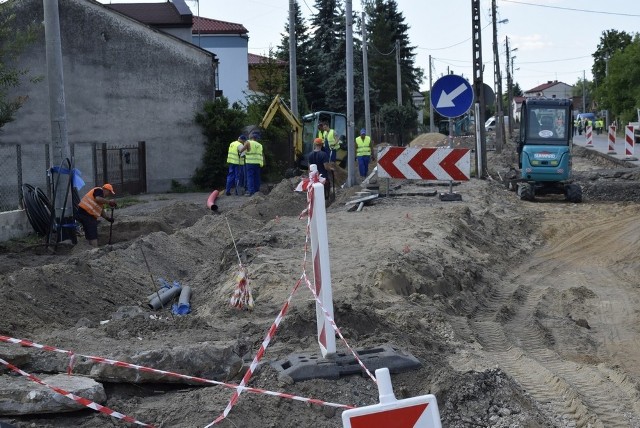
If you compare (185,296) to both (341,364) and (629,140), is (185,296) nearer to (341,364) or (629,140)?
(341,364)

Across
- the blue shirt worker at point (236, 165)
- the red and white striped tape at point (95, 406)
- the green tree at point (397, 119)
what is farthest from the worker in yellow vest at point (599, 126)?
the red and white striped tape at point (95, 406)

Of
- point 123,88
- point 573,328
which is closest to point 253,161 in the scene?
point 123,88

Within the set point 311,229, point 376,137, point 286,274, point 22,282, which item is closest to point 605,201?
point 286,274

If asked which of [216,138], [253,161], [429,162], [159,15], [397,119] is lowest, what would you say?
[429,162]

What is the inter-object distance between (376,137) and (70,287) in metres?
52.3

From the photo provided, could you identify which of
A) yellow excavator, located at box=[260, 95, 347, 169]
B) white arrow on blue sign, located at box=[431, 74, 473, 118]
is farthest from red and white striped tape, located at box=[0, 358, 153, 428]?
yellow excavator, located at box=[260, 95, 347, 169]

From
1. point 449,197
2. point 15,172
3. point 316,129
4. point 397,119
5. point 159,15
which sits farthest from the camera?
point 397,119

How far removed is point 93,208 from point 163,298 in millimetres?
5542

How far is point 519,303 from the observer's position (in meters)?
11.7

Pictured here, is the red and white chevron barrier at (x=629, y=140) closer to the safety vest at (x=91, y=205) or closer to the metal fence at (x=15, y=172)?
the metal fence at (x=15, y=172)

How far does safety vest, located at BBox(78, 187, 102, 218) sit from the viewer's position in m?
16.7

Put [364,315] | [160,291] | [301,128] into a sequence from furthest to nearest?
[301,128], [160,291], [364,315]

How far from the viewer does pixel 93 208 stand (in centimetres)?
1678

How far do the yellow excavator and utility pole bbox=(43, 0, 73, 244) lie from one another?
13872 millimetres
